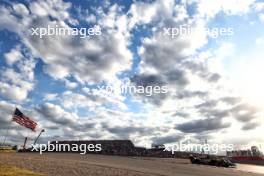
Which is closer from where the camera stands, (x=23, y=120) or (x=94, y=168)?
(x=94, y=168)

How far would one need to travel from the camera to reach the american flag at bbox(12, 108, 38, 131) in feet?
153

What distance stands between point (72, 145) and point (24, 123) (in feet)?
69.6

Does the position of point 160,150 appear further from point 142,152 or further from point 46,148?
point 46,148

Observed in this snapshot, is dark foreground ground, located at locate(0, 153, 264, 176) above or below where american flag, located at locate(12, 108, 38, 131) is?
below

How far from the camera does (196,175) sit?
23.3 metres

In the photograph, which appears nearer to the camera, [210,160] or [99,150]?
[210,160]

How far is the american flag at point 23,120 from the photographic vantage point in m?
46.6

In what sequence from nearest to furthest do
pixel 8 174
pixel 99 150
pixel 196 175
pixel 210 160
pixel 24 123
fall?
1. pixel 8 174
2. pixel 196 175
3. pixel 210 160
4. pixel 24 123
5. pixel 99 150

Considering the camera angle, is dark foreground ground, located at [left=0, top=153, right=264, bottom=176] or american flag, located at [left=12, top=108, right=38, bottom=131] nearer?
dark foreground ground, located at [left=0, top=153, right=264, bottom=176]

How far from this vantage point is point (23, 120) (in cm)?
4731

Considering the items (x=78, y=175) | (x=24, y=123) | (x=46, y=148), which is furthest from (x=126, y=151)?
(x=78, y=175)

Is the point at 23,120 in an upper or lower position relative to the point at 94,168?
upper

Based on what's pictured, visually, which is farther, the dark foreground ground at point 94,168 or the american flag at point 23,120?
the american flag at point 23,120

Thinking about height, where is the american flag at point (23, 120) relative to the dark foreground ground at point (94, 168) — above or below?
above
